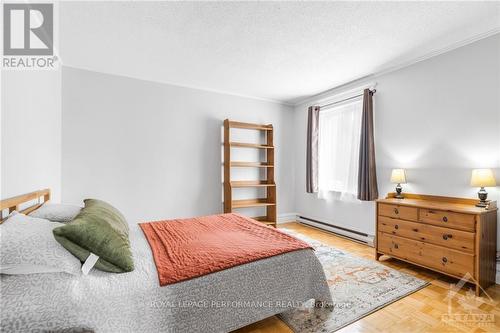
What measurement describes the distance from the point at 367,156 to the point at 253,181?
2.07 meters

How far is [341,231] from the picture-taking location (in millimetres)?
3979

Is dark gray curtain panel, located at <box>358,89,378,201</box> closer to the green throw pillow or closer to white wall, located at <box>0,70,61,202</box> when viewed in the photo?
the green throw pillow

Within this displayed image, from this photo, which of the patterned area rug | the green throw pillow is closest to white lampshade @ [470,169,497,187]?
the patterned area rug

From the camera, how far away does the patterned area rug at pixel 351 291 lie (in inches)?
69.9

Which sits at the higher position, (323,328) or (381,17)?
(381,17)

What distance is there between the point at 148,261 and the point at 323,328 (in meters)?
1.36

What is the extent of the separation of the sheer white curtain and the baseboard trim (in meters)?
0.90

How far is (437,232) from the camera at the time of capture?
2.37m

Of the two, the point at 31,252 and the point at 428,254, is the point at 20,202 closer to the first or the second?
the point at 31,252

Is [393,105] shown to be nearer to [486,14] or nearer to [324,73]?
[324,73]

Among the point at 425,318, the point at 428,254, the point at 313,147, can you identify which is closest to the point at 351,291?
the point at 425,318

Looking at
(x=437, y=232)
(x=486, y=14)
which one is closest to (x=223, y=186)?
(x=437, y=232)

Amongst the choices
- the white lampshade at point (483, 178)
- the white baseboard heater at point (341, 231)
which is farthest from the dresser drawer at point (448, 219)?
the white baseboard heater at point (341, 231)

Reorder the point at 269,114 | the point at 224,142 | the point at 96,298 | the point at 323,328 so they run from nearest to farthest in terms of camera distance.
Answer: the point at 96,298, the point at 323,328, the point at 224,142, the point at 269,114
